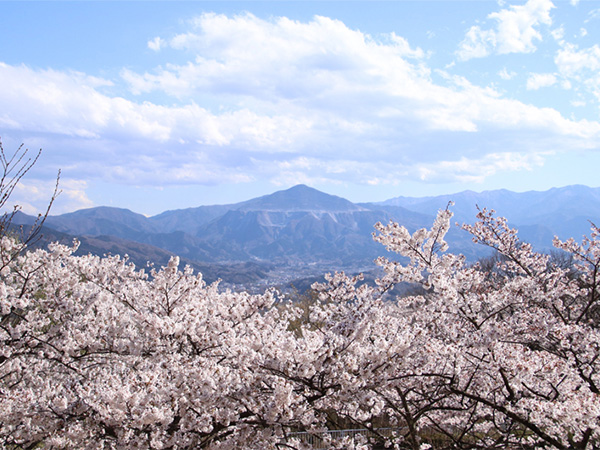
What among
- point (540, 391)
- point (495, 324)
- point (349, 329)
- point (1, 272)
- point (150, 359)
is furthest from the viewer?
point (540, 391)

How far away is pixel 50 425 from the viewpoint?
4504 mm

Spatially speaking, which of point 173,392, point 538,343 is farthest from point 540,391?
point 173,392

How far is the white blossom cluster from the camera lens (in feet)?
Answer: 13.8

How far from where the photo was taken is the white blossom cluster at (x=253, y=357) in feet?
13.8

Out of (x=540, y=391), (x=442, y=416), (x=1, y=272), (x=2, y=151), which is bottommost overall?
(x=442, y=416)

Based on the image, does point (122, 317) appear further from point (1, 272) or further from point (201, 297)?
point (1, 272)

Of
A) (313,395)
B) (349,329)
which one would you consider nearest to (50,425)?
(313,395)

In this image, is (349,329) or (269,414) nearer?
(269,414)

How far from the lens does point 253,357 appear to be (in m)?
4.22

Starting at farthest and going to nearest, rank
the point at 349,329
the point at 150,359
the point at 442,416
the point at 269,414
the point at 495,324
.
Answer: the point at 442,416, the point at 150,359, the point at 495,324, the point at 349,329, the point at 269,414

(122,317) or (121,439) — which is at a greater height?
(122,317)

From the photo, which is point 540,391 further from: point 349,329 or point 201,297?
point 201,297

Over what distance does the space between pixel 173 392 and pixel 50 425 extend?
65.3 inches

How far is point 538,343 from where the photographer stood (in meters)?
6.68
